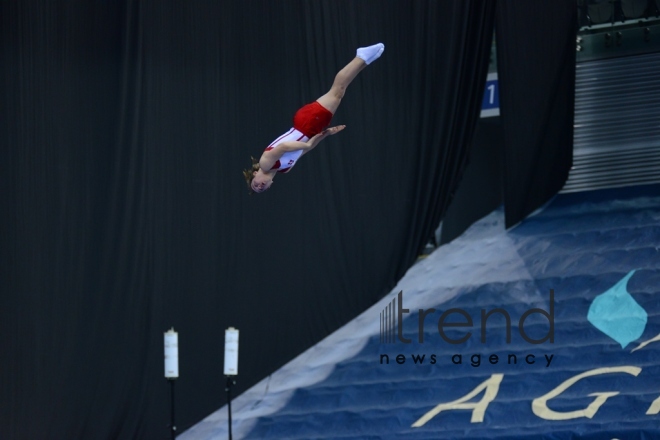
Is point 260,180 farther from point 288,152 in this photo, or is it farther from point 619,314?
point 619,314

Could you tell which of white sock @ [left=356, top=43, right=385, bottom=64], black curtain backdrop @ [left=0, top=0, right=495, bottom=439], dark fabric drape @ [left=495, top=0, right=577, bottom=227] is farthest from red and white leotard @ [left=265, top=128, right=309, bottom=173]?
dark fabric drape @ [left=495, top=0, right=577, bottom=227]

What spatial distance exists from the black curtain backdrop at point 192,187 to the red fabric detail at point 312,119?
219cm

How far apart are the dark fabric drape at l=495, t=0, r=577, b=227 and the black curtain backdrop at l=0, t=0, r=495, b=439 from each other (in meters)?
0.29

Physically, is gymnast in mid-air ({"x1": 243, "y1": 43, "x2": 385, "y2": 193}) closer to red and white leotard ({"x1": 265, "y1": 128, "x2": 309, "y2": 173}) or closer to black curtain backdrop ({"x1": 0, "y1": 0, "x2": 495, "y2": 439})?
red and white leotard ({"x1": 265, "y1": 128, "x2": 309, "y2": 173})

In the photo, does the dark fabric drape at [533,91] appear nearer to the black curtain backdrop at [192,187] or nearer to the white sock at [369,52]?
the black curtain backdrop at [192,187]

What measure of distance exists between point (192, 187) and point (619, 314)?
3.79m

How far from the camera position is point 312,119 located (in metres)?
6.55

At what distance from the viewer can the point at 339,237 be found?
909 centimetres

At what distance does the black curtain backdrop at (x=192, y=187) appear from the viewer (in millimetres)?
8125

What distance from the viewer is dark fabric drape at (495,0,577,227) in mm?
9336

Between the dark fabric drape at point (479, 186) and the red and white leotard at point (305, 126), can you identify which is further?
the dark fabric drape at point (479, 186)

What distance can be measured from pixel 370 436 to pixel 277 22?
381cm

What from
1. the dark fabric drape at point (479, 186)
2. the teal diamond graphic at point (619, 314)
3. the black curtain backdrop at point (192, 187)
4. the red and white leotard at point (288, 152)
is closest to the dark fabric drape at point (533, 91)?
the black curtain backdrop at point (192, 187)

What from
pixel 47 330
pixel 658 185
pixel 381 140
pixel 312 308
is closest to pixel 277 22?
pixel 381 140
